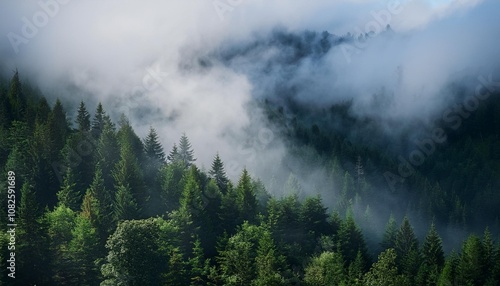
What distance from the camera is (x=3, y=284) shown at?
9812cm

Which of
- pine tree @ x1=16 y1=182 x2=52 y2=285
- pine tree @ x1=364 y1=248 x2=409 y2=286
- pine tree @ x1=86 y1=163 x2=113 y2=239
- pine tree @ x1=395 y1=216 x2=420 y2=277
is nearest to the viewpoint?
pine tree @ x1=16 y1=182 x2=52 y2=285

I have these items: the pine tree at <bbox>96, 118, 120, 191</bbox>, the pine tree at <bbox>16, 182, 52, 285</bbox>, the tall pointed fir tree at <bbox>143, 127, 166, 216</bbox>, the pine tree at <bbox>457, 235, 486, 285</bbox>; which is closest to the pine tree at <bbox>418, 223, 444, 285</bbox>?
the pine tree at <bbox>457, 235, 486, 285</bbox>

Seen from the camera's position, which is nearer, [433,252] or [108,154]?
[433,252]

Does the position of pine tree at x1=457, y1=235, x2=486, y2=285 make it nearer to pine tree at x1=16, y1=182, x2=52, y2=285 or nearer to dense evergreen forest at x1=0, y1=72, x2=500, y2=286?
dense evergreen forest at x1=0, y1=72, x2=500, y2=286

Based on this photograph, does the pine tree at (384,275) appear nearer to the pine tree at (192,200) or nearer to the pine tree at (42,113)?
the pine tree at (192,200)

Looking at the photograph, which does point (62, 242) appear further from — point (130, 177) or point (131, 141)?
point (131, 141)

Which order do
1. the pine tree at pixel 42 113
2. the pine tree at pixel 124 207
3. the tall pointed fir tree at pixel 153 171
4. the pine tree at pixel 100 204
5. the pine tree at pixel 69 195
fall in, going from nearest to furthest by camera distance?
the pine tree at pixel 100 204
the pine tree at pixel 124 207
the pine tree at pixel 69 195
the tall pointed fir tree at pixel 153 171
the pine tree at pixel 42 113

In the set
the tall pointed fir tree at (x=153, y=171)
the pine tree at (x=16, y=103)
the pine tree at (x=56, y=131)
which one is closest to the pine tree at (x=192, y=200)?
the tall pointed fir tree at (x=153, y=171)

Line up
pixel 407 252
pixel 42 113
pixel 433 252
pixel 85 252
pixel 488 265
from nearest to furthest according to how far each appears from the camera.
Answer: pixel 85 252, pixel 488 265, pixel 433 252, pixel 407 252, pixel 42 113

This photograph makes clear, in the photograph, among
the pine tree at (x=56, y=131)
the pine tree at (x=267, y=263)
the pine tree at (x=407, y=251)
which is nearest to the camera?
the pine tree at (x=267, y=263)

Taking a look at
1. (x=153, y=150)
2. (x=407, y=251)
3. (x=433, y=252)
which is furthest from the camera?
(x=153, y=150)

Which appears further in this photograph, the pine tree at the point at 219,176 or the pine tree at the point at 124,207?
the pine tree at the point at 219,176

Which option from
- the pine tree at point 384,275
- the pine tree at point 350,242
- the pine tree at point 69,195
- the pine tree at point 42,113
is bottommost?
the pine tree at point 384,275

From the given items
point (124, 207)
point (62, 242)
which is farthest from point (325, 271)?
point (62, 242)
